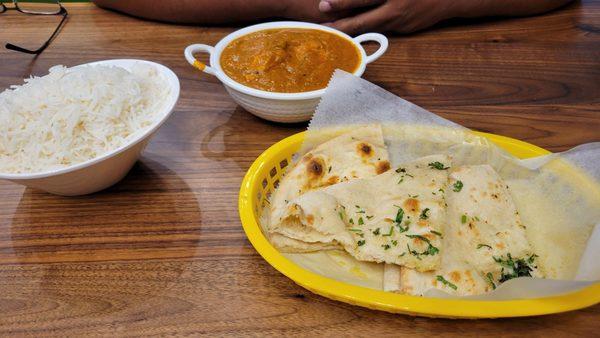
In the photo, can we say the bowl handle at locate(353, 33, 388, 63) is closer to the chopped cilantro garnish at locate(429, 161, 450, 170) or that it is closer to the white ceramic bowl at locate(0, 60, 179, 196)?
the chopped cilantro garnish at locate(429, 161, 450, 170)

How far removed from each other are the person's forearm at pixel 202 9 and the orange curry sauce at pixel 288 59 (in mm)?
584

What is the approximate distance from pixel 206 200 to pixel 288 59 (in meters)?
0.63

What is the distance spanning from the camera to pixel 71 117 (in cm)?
139

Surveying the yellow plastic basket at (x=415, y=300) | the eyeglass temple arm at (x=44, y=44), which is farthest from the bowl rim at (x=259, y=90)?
the eyeglass temple arm at (x=44, y=44)

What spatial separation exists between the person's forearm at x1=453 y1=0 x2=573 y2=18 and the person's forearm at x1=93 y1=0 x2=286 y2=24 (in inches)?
→ 36.1

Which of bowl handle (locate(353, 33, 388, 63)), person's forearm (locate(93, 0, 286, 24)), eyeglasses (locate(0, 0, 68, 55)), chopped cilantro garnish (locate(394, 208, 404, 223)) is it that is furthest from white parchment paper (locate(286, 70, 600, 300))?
eyeglasses (locate(0, 0, 68, 55))

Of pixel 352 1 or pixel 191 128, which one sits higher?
pixel 352 1

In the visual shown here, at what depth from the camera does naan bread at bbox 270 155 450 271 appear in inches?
46.9

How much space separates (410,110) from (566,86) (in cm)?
91

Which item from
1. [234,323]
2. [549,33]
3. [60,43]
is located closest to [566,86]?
[549,33]

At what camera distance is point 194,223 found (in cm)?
143

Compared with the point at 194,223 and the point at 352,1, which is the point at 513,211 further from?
the point at 352,1

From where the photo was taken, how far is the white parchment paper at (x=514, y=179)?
3.72 ft

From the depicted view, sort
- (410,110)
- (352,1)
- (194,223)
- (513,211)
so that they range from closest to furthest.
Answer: (513,211), (194,223), (410,110), (352,1)
